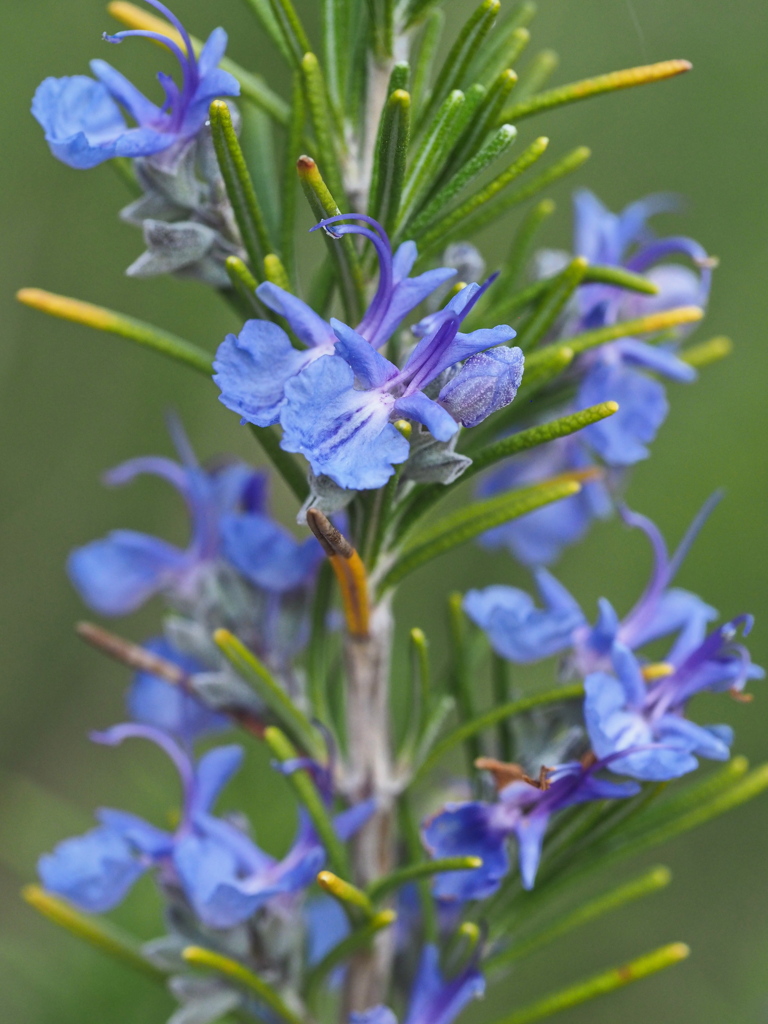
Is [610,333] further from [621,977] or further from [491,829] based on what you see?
[621,977]

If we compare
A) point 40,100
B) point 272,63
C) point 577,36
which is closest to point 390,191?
point 40,100

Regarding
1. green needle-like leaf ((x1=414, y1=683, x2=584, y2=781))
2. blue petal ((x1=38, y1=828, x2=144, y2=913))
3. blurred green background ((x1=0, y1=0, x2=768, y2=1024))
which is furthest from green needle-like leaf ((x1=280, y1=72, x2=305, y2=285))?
blurred green background ((x1=0, y1=0, x2=768, y2=1024))

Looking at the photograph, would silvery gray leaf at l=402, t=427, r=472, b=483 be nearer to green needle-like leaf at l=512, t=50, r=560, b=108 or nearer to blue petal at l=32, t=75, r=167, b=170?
blue petal at l=32, t=75, r=167, b=170

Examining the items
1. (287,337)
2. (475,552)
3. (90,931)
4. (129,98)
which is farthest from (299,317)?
(475,552)

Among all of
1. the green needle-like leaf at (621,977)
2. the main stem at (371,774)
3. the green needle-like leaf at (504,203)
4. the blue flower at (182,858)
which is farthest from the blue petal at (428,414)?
the green needle-like leaf at (621,977)

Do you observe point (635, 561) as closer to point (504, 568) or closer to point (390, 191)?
point (504, 568)

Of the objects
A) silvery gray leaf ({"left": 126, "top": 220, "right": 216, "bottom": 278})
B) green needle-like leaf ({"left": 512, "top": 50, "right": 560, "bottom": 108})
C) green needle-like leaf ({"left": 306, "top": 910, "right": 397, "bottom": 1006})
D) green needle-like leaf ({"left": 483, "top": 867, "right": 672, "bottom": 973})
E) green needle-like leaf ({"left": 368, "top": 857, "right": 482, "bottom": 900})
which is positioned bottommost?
green needle-like leaf ({"left": 483, "top": 867, "right": 672, "bottom": 973})
